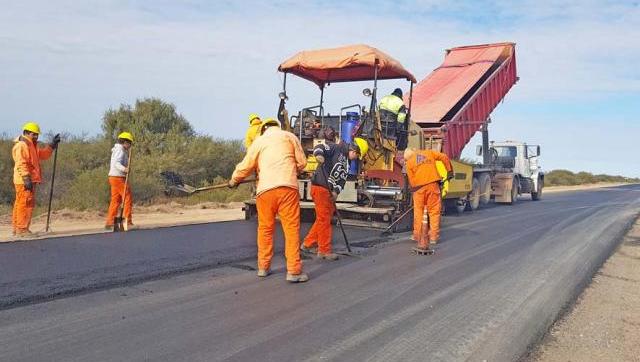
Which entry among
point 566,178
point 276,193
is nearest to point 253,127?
point 276,193

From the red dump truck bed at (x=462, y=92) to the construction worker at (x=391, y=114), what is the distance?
2569 millimetres

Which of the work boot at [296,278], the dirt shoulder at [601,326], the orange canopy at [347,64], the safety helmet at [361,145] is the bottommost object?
the dirt shoulder at [601,326]

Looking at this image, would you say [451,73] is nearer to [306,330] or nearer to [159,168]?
[159,168]

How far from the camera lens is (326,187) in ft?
23.4

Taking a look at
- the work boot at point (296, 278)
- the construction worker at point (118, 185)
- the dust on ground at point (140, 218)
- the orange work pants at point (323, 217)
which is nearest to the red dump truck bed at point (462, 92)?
the dust on ground at point (140, 218)

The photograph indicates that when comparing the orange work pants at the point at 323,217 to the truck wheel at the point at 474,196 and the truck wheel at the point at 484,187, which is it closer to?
the truck wheel at the point at 474,196

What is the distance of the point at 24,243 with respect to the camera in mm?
7230

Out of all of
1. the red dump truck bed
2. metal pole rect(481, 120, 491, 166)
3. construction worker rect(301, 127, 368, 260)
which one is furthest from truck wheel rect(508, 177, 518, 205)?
construction worker rect(301, 127, 368, 260)

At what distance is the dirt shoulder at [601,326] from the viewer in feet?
13.3

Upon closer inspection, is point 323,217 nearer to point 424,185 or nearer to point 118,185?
point 424,185

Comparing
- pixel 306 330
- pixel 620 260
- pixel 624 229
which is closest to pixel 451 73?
pixel 624 229

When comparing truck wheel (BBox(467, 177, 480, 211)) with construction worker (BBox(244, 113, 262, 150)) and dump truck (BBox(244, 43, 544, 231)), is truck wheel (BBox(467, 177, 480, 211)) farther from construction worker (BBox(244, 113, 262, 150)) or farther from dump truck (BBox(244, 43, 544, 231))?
construction worker (BBox(244, 113, 262, 150))

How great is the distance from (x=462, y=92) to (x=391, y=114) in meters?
4.27

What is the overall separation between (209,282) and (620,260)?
19.7 ft
